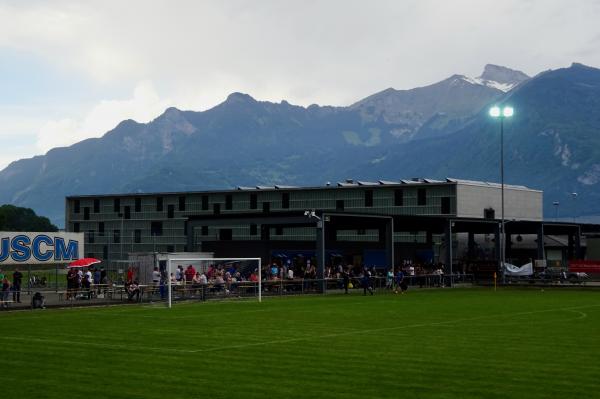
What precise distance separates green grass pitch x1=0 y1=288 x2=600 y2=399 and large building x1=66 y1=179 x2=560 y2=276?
87.3ft

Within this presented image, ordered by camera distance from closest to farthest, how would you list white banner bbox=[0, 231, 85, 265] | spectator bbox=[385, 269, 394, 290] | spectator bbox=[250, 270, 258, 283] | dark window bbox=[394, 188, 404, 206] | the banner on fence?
white banner bbox=[0, 231, 85, 265]
spectator bbox=[250, 270, 258, 283]
spectator bbox=[385, 269, 394, 290]
the banner on fence
dark window bbox=[394, 188, 404, 206]

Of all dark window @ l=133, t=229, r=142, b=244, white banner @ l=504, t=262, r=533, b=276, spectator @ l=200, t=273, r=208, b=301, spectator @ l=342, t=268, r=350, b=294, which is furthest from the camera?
dark window @ l=133, t=229, r=142, b=244

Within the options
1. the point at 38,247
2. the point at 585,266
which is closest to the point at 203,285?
the point at 38,247

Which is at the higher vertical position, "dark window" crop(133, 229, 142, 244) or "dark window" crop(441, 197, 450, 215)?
"dark window" crop(441, 197, 450, 215)

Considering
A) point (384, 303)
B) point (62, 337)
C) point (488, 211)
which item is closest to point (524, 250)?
point (488, 211)

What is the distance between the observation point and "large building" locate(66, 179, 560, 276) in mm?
66562

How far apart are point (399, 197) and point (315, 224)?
115 feet

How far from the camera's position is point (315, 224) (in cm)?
6662

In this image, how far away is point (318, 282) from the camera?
171 ft

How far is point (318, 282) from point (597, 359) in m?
33.8

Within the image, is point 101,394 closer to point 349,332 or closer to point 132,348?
point 132,348

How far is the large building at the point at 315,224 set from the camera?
6656 cm

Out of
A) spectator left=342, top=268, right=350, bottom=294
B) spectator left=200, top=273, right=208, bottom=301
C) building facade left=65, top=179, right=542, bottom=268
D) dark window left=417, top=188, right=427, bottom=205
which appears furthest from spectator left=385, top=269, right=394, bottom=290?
dark window left=417, top=188, right=427, bottom=205

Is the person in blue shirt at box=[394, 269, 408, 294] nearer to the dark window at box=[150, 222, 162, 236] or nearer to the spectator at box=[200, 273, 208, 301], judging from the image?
the spectator at box=[200, 273, 208, 301]
